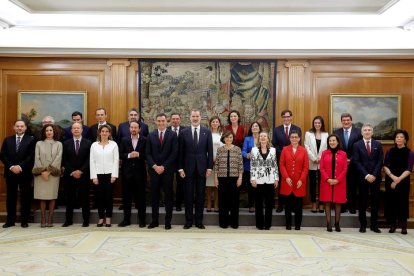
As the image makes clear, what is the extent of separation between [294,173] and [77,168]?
3.45m

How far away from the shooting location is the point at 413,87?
8.90m

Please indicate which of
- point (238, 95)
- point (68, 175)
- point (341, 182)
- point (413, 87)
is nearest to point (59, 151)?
point (68, 175)

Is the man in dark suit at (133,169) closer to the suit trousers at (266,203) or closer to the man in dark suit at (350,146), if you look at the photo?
the suit trousers at (266,203)

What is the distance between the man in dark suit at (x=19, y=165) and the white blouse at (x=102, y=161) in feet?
3.45

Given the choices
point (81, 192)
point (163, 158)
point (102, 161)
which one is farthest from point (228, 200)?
point (81, 192)

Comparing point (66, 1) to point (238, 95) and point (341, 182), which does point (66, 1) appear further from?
point (341, 182)

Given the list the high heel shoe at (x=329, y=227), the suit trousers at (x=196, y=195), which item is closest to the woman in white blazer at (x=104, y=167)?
the suit trousers at (x=196, y=195)

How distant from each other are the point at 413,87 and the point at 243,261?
211 inches

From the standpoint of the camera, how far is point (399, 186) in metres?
7.41

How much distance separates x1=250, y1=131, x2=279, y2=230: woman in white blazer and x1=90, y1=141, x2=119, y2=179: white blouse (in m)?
2.18

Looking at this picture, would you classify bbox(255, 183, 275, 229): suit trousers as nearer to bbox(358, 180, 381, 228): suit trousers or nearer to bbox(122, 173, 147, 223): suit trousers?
bbox(358, 180, 381, 228): suit trousers

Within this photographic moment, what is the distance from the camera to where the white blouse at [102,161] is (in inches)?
293

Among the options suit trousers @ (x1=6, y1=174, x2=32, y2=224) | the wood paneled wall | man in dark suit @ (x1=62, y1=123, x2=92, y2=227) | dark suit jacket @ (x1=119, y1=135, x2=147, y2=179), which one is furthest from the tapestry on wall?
suit trousers @ (x1=6, y1=174, x2=32, y2=224)

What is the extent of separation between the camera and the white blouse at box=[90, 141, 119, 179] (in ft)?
24.4
